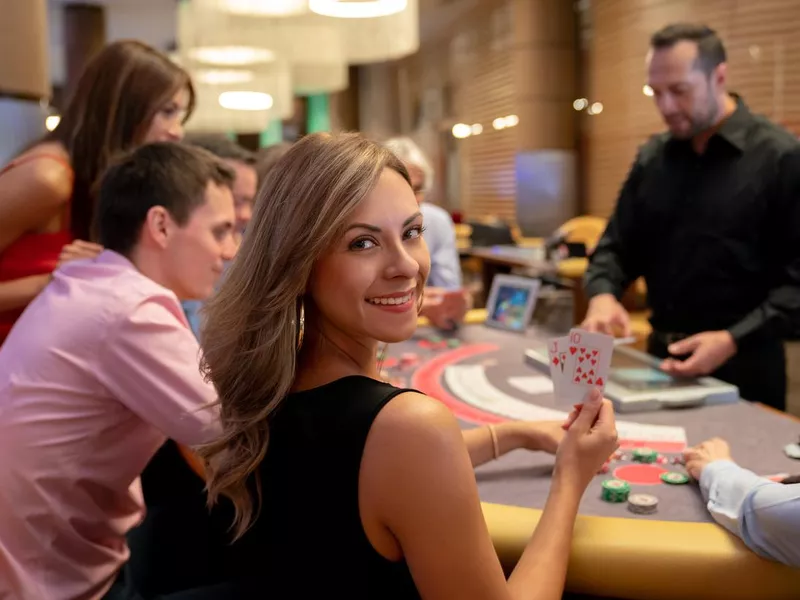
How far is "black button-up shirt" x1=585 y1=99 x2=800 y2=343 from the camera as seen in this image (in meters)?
2.47

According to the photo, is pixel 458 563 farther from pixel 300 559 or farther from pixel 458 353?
pixel 458 353

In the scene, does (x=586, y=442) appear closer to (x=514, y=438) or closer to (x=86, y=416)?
(x=514, y=438)

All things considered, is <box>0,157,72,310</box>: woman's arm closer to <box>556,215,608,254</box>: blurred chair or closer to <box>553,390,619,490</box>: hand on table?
<box>553,390,619,490</box>: hand on table

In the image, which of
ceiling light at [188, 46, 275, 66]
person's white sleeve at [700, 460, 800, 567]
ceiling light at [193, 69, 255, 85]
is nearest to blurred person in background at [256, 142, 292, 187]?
person's white sleeve at [700, 460, 800, 567]

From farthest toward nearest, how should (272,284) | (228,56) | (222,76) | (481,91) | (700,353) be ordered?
(481,91) → (222,76) → (228,56) → (700,353) → (272,284)

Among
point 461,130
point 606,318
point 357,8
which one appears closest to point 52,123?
point 357,8

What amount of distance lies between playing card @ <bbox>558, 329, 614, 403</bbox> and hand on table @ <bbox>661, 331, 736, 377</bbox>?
0.89 m

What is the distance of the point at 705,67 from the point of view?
2520 millimetres

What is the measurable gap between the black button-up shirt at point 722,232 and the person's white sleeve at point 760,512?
3.49 feet

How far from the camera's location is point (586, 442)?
1338 millimetres

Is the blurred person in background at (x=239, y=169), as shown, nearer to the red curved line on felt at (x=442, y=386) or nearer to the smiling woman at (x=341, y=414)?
the red curved line on felt at (x=442, y=386)

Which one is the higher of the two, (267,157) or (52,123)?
(52,123)

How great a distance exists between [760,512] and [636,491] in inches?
12.5

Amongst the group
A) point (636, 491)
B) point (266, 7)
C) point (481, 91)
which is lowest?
point (636, 491)
